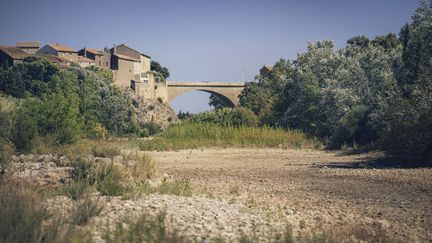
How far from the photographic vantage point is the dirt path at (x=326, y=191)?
10.6 meters

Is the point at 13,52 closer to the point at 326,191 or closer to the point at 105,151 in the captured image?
the point at 105,151

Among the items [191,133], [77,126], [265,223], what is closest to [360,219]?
[265,223]

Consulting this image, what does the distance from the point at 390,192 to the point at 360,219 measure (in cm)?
335

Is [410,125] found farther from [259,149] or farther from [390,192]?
[259,149]

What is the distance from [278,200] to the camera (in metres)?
13.3

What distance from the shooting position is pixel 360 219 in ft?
36.6

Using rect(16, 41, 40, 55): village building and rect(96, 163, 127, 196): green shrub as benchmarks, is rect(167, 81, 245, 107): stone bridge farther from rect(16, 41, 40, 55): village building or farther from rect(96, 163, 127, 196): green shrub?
rect(96, 163, 127, 196): green shrub

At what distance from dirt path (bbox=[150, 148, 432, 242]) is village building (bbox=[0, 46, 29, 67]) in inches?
2850

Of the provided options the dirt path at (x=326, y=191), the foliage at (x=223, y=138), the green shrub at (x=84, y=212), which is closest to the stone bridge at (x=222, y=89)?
the foliage at (x=223, y=138)

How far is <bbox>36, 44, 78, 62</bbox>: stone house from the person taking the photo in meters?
102

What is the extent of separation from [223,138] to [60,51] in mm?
76983

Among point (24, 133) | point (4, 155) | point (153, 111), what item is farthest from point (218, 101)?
point (4, 155)

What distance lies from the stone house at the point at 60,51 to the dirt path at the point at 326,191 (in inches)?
3272

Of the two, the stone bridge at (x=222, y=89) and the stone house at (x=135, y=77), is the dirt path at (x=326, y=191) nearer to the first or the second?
the stone bridge at (x=222, y=89)
